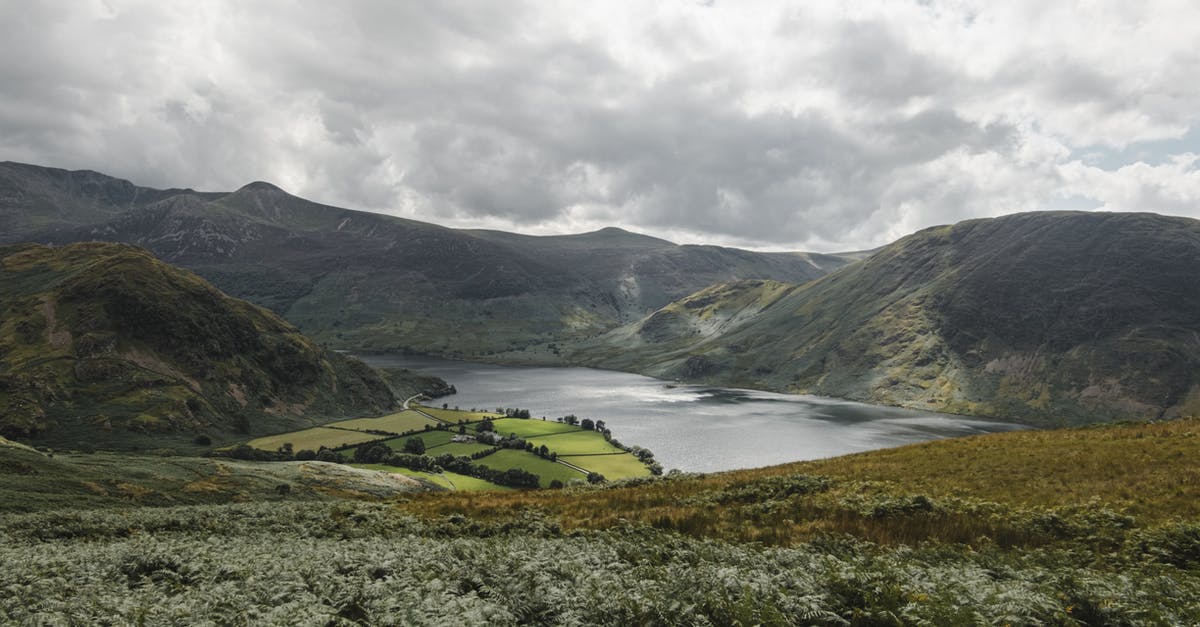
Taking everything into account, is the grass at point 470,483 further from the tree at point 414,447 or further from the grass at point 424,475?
the tree at point 414,447

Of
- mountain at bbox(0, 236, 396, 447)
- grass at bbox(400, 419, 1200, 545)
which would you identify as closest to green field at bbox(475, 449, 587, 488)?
mountain at bbox(0, 236, 396, 447)

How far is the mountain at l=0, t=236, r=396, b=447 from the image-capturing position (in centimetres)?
13138

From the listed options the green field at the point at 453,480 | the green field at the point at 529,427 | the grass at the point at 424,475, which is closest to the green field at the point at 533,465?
the green field at the point at 453,480

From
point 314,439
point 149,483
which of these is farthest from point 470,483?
point 314,439

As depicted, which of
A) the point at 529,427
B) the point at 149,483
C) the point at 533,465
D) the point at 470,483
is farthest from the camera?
the point at 529,427

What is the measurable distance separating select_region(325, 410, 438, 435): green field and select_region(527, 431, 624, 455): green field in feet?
139

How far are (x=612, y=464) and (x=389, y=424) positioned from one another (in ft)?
286

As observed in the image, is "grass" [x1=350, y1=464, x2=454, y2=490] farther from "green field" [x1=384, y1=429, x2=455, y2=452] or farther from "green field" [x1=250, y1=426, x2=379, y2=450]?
"green field" [x1=250, y1=426, x2=379, y2=450]

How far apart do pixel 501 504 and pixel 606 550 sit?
17726mm

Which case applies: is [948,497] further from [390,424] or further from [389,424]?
[389,424]

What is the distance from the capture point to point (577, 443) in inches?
6462

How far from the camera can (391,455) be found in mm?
136250

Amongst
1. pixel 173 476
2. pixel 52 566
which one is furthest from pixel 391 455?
pixel 52 566

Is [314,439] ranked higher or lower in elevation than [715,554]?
lower
